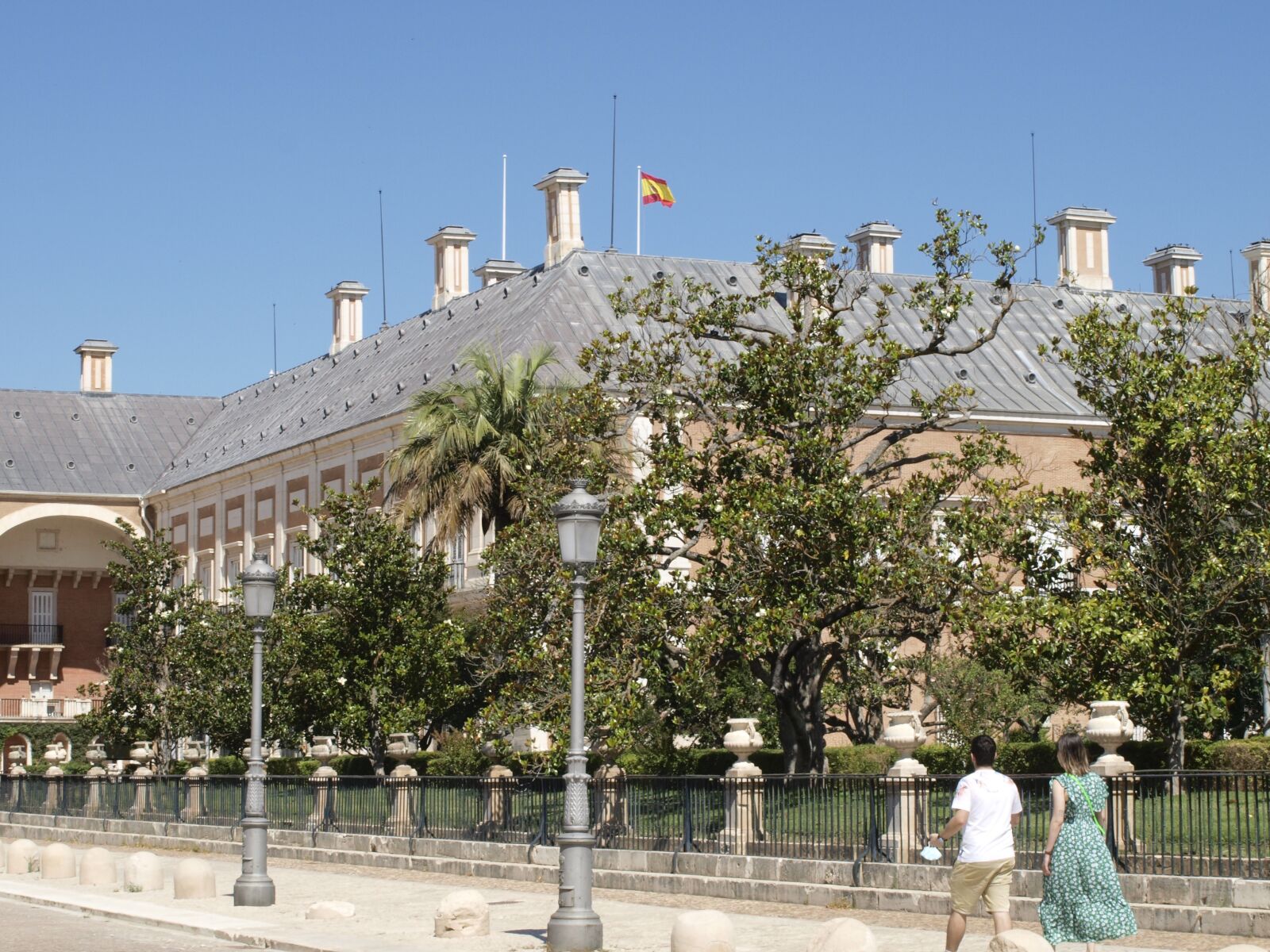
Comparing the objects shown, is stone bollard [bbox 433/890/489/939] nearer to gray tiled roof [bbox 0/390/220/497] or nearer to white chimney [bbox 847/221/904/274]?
white chimney [bbox 847/221/904/274]

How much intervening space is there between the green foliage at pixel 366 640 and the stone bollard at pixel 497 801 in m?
9.16

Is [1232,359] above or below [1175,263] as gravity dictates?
below

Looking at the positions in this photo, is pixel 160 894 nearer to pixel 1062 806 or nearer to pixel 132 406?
pixel 1062 806

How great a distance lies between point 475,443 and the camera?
35.6 meters

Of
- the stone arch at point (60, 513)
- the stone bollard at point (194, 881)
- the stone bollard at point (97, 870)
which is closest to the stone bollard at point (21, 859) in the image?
the stone bollard at point (97, 870)

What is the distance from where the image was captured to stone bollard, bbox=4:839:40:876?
28531 mm

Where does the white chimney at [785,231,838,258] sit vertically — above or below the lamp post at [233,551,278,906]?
above

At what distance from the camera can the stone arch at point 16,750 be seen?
74312 mm

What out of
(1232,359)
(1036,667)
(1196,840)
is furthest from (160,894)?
(1232,359)

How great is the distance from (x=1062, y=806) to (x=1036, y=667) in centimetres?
1244

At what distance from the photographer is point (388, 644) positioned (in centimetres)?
3744

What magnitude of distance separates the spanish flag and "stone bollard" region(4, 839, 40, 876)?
112 feet

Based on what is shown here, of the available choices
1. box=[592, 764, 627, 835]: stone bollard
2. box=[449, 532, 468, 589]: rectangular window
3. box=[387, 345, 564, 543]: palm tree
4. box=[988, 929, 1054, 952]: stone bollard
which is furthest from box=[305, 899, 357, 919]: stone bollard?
box=[449, 532, 468, 589]: rectangular window

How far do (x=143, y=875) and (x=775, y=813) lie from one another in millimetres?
7506
